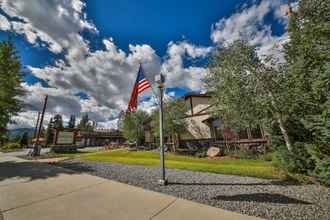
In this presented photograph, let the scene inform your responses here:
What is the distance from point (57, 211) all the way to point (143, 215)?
6.51ft

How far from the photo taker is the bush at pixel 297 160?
696cm

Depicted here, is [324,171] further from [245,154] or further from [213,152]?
[213,152]

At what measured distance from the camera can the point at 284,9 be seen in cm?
930

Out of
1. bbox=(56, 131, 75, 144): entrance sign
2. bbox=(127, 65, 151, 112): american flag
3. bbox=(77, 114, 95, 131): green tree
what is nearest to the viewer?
bbox=(127, 65, 151, 112): american flag

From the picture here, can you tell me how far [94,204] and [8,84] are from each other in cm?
1339

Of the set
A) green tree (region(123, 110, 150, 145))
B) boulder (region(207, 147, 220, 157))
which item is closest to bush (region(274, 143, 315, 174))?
boulder (region(207, 147, 220, 157))

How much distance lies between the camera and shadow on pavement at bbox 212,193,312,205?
4.40m

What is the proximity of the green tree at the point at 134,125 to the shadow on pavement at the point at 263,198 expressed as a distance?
77.9 ft

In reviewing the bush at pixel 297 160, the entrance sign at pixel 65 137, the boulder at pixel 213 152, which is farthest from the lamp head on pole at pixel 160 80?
the entrance sign at pixel 65 137

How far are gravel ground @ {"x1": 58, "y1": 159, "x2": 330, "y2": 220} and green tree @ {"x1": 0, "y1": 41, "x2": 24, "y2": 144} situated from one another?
11.4 metres

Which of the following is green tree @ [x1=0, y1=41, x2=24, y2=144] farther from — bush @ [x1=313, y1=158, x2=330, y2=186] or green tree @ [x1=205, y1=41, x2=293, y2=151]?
bush @ [x1=313, y1=158, x2=330, y2=186]

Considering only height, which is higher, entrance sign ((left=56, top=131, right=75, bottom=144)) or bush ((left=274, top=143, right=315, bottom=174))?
entrance sign ((left=56, top=131, right=75, bottom=144))

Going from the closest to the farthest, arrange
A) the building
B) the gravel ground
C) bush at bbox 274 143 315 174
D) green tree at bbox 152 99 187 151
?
the gravel ground, bush at bbox 274 143 315 174, green tree at bbox 152 99 187 151, the building

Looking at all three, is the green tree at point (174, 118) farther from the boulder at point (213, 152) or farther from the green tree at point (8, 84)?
the green tree at point (8, 84)
